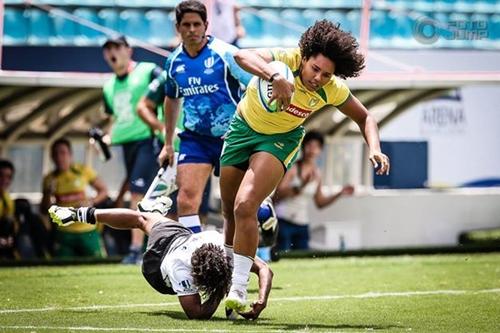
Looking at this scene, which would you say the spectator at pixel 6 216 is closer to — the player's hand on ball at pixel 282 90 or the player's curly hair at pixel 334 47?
the player's curly hair at pixel 334 47

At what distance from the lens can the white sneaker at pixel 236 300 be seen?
8367 millimetres

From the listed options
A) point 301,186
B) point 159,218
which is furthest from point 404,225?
point 159,218

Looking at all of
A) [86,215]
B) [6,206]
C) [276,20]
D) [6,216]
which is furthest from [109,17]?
[86,215]

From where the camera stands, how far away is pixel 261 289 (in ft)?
29.0

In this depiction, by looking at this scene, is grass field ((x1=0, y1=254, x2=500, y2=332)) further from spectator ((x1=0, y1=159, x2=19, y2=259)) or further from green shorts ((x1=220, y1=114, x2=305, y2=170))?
spectator ((x1=0, y1=159, x2=19, y2=259))

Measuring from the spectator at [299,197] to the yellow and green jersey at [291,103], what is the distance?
23.0ft

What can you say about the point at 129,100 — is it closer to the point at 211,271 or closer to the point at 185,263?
the point at 185,263

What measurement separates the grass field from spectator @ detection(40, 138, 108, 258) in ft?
5.83

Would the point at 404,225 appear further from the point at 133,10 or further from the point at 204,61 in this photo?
the point at 204,61

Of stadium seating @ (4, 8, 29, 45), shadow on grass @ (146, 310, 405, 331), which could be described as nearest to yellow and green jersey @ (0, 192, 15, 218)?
stadium seating @ (4, 8, 29, 45)

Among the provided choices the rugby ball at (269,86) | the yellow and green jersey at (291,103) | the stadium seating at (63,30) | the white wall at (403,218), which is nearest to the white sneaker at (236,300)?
the yellow and green jersey at (291,103)

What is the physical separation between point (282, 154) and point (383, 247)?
8527 mm

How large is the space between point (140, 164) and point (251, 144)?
546 centimetres

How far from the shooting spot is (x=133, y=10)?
58.9 feet
